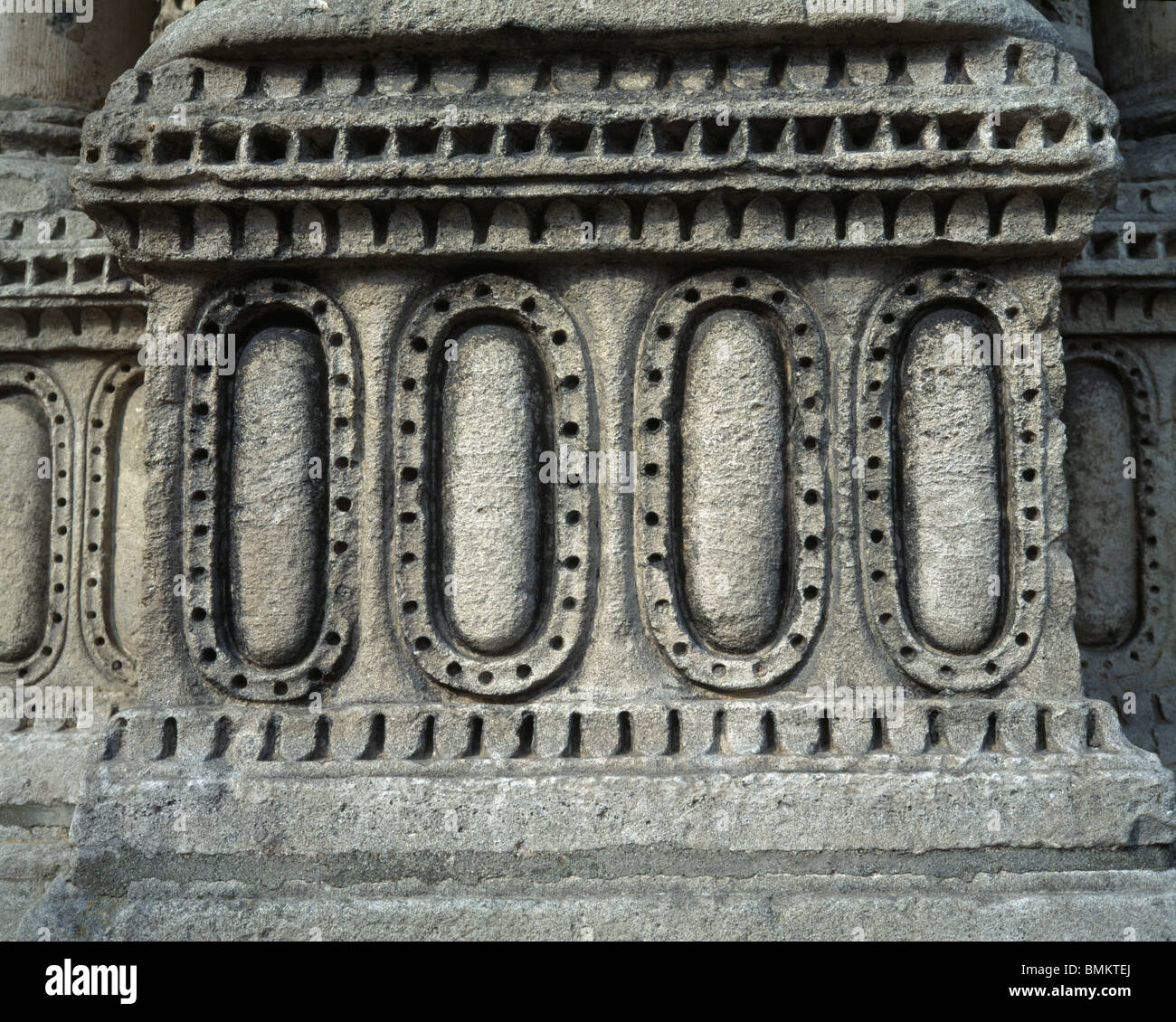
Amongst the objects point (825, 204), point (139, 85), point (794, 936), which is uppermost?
point (139, 85)

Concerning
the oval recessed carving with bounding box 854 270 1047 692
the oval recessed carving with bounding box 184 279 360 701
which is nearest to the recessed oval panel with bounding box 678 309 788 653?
the oval recessed carving with bounding box 854 270 1047 692

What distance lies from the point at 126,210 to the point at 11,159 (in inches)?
58.7

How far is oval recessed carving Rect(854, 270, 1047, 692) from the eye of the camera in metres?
3.02

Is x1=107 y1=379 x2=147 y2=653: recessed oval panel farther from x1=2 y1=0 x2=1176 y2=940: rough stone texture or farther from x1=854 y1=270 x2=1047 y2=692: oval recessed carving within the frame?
x1=854 y1=270 x2=1047 y2=692: oval recessed carving

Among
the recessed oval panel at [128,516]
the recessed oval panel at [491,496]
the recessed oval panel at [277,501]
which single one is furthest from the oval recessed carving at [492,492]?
the recessed oval panel at [128,516]

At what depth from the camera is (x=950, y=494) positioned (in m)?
3.04

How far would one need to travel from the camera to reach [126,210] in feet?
10.1

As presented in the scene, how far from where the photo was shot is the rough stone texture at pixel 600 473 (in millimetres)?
2881

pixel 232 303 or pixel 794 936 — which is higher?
pixel 232 303

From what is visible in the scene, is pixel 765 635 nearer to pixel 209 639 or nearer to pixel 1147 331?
pixel 209 639

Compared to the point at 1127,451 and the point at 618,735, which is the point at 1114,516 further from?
the point at 618,735

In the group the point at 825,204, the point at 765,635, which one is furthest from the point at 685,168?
the point at 765,635

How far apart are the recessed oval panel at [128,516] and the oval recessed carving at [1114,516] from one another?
132 inches

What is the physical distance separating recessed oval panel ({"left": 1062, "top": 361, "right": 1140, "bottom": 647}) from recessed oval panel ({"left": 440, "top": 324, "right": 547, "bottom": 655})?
2.02 meters
